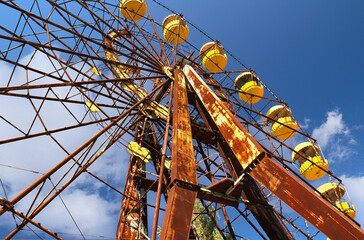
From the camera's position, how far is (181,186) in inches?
163

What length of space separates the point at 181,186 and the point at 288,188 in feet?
5.45

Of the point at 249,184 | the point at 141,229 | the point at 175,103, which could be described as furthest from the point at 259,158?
the point at 141,229

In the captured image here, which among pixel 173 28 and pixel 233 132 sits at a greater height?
pixel 173 28

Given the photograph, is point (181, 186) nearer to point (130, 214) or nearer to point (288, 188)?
point (288, 188)

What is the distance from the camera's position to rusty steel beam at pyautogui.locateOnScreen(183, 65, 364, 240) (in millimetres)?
3352

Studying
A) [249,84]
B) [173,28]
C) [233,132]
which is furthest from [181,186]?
[173,28]

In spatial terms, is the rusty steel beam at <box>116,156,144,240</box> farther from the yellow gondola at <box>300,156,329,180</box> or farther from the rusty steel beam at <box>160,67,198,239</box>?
the yellow gondola at <box>300,156,329,180</box>

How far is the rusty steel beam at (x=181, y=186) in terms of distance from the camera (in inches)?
142

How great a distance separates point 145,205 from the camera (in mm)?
10211

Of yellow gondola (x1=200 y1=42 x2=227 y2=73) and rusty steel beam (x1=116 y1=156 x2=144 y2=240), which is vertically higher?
yellow gondola (x1=200 y1=42 x2=227 y2=73)

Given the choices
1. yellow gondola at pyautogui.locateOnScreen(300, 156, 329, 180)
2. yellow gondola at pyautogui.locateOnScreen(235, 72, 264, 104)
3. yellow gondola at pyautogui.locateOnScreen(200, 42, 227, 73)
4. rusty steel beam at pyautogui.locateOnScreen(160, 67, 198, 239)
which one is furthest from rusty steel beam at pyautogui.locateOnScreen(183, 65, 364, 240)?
yellow gondola at pyautogui.locateOnScreen(300, 156, 329, 180)

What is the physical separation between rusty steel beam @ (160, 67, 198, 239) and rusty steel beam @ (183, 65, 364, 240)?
2.87ft

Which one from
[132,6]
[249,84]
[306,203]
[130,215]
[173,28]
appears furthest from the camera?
[132,6]

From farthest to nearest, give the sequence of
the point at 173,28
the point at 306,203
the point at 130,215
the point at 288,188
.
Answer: the point at 173,28 → the point at 130,215 → the point at 288,188 → the point at 306,203
